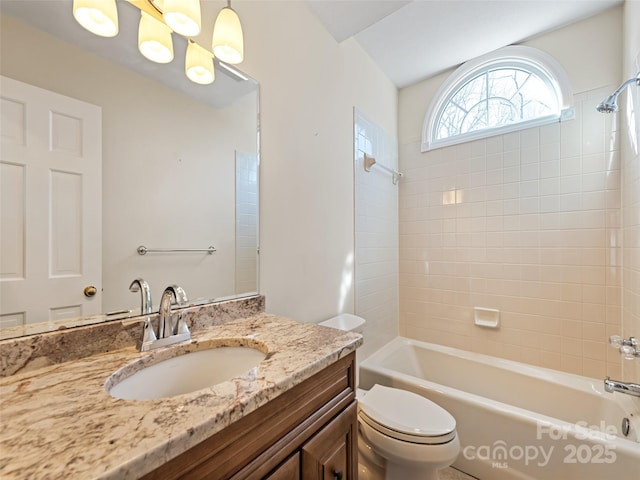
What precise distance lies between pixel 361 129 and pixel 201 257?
1.53m

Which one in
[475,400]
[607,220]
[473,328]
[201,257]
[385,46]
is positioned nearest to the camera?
[201,257]

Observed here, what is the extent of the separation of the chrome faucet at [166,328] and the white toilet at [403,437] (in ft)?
3.04

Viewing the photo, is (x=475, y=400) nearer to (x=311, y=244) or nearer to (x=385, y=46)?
(x=311, y=244)

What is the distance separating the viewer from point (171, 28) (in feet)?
3.04

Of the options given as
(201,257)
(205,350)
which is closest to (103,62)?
(201,257)

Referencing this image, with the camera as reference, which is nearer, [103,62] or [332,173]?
[103,62]

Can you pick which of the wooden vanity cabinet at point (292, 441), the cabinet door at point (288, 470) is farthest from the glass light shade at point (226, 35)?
the cabinet door at point (288, 470)

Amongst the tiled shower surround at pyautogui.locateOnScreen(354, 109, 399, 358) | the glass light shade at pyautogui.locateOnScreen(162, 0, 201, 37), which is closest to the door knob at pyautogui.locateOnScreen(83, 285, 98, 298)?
the glass light shade at pyautogui.locateOnScreen(162, 0, 201, 37)

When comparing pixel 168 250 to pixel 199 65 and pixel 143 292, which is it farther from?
pixel 199 65

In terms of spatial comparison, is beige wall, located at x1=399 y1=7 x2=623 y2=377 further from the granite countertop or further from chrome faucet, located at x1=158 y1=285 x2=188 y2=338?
chrome faucet, located at x1=158 y1=285 x2=188 y2=338

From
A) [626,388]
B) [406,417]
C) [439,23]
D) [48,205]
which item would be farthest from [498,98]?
[48,205]

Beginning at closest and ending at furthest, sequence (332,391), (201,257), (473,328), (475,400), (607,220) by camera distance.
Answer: (332,391), (201,257), (475,400), (607,220), (473,328)

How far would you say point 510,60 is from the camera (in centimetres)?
208

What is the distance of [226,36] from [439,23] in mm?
1516
